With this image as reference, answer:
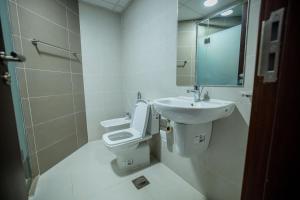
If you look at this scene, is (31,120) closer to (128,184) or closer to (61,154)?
(61,154)

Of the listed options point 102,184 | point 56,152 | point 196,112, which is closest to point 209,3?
point 196,112

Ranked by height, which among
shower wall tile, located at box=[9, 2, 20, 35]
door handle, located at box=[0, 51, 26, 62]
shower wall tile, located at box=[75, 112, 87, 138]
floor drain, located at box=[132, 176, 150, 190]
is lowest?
floor drain, located at box=[132, 176, 150, 190]

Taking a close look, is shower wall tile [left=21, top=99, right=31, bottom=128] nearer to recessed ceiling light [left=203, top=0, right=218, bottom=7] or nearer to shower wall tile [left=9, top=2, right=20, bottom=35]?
shower wall tile [left=9, top=2, right=20, bottom=35]

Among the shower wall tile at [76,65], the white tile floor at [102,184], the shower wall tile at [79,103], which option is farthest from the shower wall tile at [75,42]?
the white tile floor at [102,184]

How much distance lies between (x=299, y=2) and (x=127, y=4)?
7.72 feet

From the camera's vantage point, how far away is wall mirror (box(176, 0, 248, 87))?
98cm

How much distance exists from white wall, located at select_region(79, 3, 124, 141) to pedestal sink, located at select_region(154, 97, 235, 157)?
5.08ft

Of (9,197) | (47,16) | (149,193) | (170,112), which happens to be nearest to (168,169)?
(149,193)

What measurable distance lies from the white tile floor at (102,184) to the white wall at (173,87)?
0.15 metres

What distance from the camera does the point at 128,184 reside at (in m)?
1.45

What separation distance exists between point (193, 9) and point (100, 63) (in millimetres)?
1644

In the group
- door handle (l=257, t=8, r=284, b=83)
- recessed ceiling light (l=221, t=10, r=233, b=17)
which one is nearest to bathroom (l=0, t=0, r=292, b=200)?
recessed ceiling light (l=221, t=10, r=233, b=17)

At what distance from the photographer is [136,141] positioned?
1.57 meters

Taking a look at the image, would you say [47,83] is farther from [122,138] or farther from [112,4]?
[112,4]
